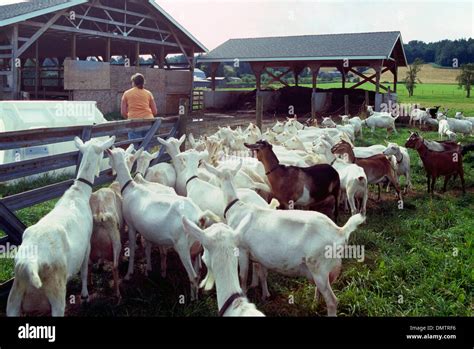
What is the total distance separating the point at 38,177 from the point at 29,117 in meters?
1.25

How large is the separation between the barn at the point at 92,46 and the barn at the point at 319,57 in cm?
296

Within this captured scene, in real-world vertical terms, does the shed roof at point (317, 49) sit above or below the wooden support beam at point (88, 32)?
above

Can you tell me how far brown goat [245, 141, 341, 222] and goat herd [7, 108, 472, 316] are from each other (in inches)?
0.6

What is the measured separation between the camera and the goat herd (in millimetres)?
3451

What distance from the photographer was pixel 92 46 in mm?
24500

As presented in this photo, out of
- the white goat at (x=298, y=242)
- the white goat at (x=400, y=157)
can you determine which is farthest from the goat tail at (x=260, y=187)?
the white goat at (x=400, y=157)

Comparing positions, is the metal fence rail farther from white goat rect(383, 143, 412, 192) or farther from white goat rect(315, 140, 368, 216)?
white goat rect(383, 143, 412, 192)

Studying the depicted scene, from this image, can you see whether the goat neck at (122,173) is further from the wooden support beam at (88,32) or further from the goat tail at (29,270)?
the wooden support beam at (88,32)

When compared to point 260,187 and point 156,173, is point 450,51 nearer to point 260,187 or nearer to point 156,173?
point 260,187

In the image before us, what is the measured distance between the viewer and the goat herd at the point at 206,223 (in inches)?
136

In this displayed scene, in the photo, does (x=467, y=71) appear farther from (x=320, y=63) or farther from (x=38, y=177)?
(x=38, y=177)

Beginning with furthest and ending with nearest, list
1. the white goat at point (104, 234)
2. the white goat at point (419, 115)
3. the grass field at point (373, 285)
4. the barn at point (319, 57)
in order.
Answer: the barn at point (319, 57)
the white goat at point (419, 115)
the white goat at point (104, 234)
the grass field at point (373, 285)

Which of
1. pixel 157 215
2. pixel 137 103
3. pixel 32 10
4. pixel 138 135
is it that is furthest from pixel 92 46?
pixel 157 215

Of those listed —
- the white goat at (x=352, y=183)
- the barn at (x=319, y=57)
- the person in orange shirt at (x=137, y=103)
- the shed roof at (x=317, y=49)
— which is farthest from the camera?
the barn at (x=319, y=57)
